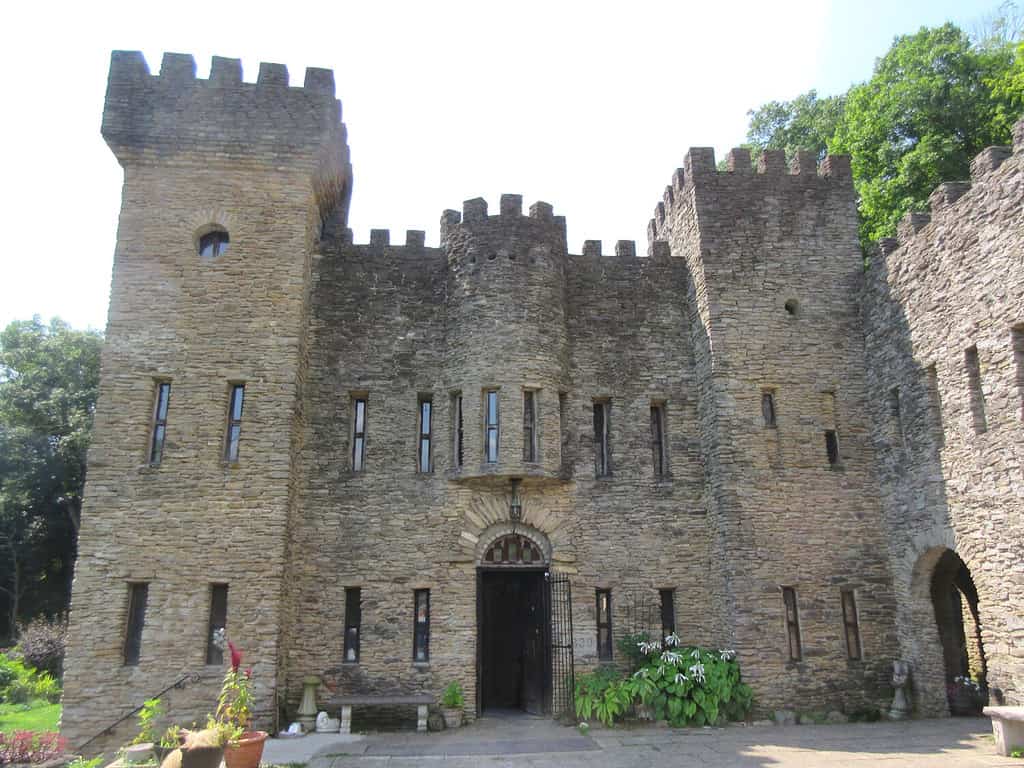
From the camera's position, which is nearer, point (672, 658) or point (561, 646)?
point (672, 658)

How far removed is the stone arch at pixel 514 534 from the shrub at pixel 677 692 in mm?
2392

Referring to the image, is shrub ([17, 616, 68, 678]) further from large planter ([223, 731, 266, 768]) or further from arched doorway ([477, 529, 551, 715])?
large planter ([223, 731, 266, 768])

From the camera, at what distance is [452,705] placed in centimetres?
1332

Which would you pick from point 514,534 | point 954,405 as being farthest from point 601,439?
point 954,405

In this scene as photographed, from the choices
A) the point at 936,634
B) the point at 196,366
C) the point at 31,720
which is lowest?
the point at 31,720

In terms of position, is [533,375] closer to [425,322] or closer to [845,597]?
[425,322]

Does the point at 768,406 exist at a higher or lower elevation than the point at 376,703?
higher

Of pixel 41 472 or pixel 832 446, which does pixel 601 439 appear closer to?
pixel 832 446

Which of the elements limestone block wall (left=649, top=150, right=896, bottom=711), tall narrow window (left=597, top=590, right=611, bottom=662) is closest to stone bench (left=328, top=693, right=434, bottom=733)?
tall narrow window (left=597, top=590, right=611, bottom=662)

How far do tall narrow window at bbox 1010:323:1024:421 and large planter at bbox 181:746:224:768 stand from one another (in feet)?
37.8

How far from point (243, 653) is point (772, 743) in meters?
8.55

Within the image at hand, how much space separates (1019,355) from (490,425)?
28.5 feet

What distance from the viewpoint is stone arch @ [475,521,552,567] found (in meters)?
14.5

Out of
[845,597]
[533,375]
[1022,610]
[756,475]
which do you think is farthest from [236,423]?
[1022,610]
